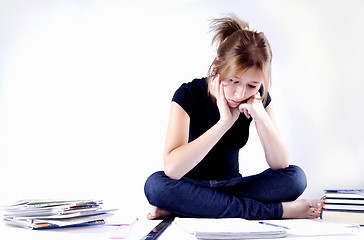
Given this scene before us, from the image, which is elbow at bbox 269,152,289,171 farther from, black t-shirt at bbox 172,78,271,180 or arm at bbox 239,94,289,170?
black t-shirt at bbox 172,78,271,180

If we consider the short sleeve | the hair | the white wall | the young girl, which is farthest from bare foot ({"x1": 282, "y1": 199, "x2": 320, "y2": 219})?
the white wall

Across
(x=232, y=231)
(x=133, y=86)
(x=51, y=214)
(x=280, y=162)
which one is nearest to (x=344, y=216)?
(x=280, y=162)

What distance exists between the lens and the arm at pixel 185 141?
1916 mm

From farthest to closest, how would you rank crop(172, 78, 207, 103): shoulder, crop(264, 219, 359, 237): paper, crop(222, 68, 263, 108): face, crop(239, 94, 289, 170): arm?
crop(172, 78, 207, 103): shoulder < crop(239, 94, 289, 170): arm < crop(222, 68, 263, 108): face < crop(264, 219, 359, 237): paper

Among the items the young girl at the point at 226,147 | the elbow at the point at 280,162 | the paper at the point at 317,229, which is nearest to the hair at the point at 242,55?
the young girl at the point at 226,147

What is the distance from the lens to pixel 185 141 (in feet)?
6.67

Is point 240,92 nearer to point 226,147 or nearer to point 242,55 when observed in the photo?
point 242,55

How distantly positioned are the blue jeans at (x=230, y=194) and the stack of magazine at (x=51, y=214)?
0.30 meters

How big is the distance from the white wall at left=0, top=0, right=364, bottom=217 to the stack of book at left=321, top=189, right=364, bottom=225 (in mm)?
736

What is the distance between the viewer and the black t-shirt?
7.07 feet

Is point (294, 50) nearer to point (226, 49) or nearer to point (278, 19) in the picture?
point (278, 19)

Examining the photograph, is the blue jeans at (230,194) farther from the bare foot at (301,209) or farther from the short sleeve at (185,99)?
the short sleeve at (185,99)

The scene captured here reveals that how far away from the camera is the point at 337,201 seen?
2.03 metres

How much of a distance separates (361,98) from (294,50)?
1.68 ft
